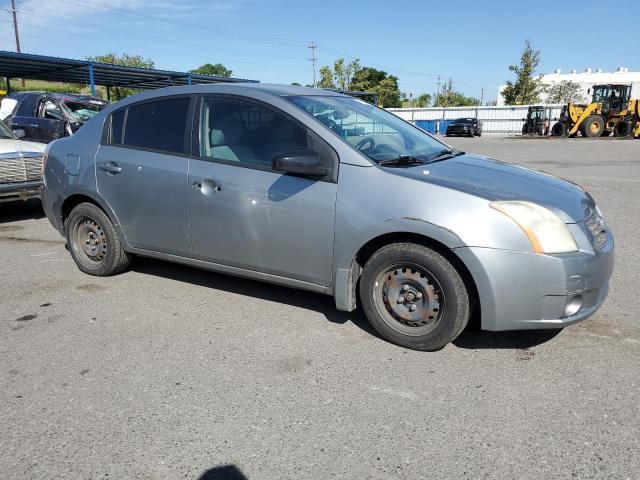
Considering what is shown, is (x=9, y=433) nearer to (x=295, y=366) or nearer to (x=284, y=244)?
(x=295, y=366)

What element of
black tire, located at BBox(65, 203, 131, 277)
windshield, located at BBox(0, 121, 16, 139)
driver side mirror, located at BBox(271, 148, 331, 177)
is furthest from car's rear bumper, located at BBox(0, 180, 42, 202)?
driver side mirror, located at BBox(271, 148, 331, 177)

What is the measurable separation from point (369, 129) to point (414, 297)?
54.9 inches

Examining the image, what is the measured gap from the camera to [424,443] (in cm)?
246

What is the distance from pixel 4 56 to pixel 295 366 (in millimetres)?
21271

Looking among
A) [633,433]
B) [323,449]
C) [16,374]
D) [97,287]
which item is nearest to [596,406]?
[633,433]

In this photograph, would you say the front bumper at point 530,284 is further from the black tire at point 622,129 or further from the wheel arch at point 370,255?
the black tire at point 622,129

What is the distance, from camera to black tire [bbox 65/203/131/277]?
4.71m

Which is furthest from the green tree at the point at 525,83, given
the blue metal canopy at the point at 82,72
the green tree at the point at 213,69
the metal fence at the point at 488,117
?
the green tree at the point at 213,69

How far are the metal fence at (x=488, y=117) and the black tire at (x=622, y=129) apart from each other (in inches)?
442

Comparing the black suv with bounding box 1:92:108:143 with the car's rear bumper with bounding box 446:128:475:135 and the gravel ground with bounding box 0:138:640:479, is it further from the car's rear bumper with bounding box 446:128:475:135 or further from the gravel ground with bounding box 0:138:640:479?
the car's rear bumper with bounding box 446:128:475:135

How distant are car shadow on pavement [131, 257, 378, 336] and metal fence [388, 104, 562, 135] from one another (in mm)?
43223

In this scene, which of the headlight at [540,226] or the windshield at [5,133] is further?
the windshield at [5,133]

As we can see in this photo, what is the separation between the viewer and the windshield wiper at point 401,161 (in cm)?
353

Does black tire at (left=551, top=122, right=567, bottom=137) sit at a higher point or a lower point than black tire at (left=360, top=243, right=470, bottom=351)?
higher
